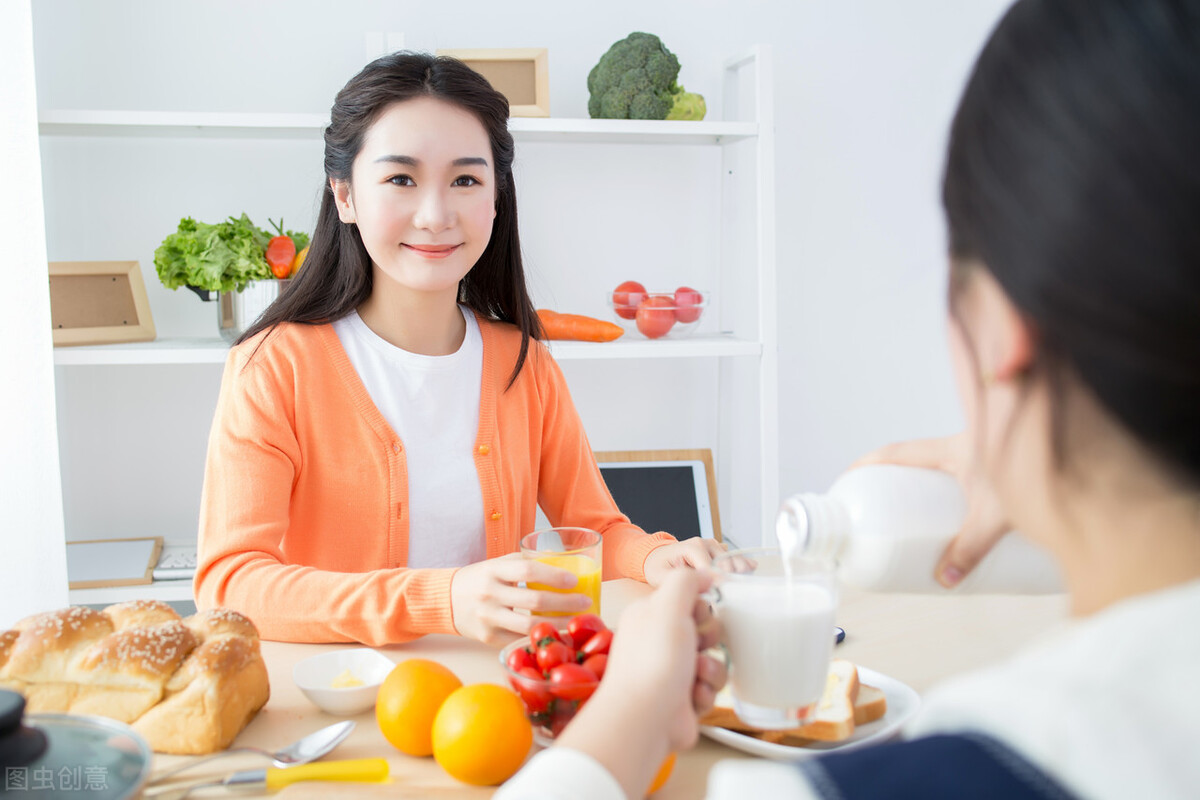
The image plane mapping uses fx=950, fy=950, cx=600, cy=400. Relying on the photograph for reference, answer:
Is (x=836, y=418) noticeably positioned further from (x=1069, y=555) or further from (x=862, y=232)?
(x=1069, y=555)

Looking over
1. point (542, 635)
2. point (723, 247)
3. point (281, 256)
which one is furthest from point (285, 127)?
point (542, 635)

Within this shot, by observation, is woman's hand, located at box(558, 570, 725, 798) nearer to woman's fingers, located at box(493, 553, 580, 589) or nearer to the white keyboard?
woman's fingers, located at box(493, 553, 580, 589)

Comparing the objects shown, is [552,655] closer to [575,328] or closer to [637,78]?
[575,328]

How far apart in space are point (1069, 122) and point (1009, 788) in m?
0.28

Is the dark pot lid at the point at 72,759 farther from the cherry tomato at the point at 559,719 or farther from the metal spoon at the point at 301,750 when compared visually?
the cherry tomato at the point at 559,719

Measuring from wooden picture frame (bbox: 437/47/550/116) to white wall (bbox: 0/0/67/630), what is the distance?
94 cm

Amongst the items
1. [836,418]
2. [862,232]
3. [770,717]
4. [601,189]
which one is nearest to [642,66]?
[601,189]

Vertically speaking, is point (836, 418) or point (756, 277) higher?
point (756, 277)

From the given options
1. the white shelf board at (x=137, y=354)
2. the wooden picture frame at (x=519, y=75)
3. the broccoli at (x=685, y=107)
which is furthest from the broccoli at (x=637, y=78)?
the white shelf board at (x=137, y=354)

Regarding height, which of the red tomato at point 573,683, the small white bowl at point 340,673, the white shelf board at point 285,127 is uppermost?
the white shelf board at point 285,127

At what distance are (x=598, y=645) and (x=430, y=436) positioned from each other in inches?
32.5

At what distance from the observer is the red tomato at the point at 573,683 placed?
0.82m

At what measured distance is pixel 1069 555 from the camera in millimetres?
494

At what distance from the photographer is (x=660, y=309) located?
94.7 inches
